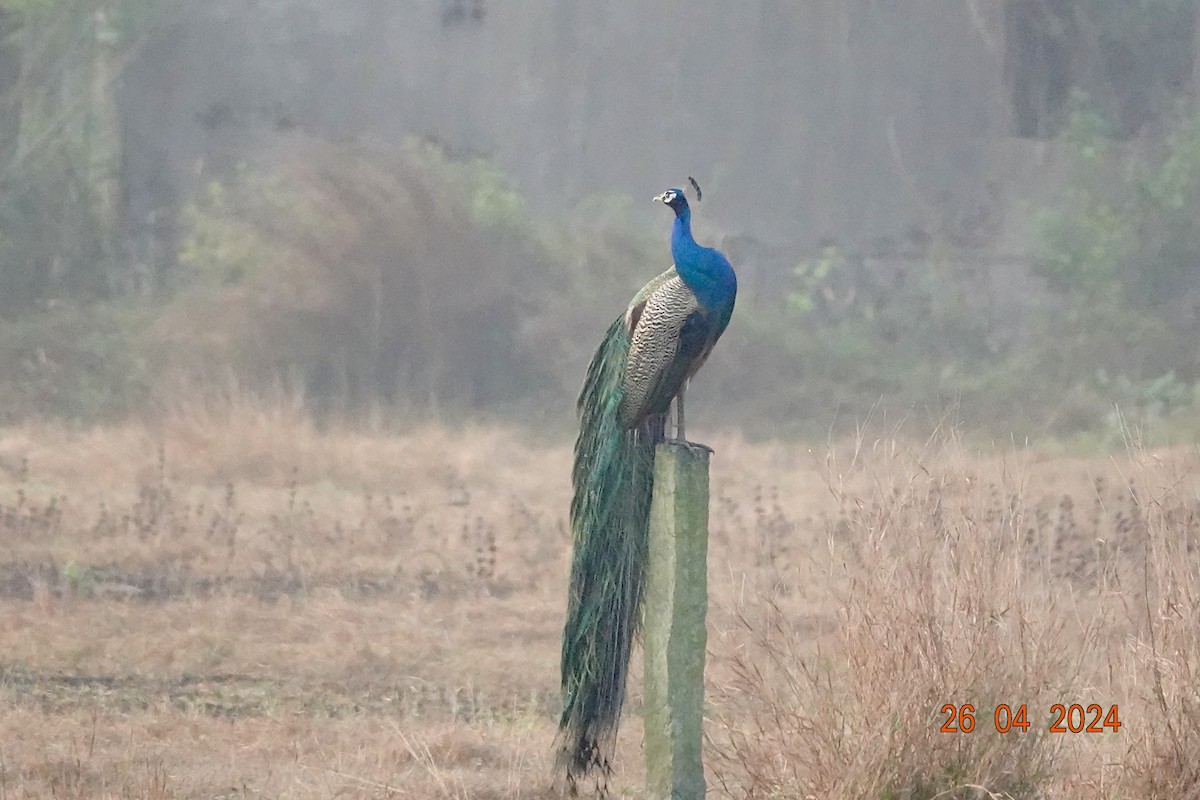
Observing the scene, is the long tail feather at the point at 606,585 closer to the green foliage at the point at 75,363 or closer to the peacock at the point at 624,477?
the peacock at the point at 624,477

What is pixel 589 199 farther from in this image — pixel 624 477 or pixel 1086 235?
pixel 624 477

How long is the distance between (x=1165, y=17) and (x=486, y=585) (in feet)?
50.6

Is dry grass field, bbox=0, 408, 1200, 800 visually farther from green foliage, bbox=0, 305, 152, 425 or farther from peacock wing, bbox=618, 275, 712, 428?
green foliage, bbox=0, 305, 152, 425

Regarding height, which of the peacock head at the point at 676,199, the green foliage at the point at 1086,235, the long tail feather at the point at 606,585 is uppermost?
the green foliage at the point at 1086,235

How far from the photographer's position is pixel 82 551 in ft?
29.5

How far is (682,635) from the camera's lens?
4.60 metres

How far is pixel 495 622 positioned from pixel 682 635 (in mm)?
3645

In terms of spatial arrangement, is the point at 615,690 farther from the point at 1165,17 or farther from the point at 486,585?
the point at 1165,17

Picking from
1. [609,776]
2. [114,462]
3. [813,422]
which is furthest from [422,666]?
[813,422]

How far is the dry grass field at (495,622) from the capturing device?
14.9 feet

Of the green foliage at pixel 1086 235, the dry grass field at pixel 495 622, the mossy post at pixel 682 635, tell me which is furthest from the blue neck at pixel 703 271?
the green foliage at pixel 1086 235

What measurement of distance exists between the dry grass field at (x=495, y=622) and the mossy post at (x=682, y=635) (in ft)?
0.65

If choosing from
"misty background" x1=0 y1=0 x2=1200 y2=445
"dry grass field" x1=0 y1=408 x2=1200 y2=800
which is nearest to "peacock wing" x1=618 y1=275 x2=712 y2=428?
"dry grass field" x1=0 y1=408 x2=1200 y2=800

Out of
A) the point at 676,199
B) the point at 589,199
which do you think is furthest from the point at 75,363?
the point at 676,199
